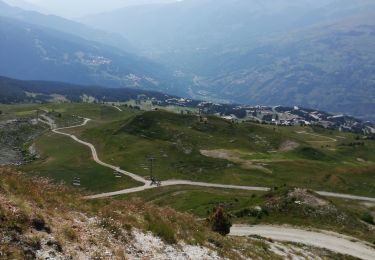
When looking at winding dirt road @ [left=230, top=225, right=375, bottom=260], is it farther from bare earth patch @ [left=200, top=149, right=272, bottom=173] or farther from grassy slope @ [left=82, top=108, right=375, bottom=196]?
bare earth patch @ [left=200, top=149, right=272, bottom=173]

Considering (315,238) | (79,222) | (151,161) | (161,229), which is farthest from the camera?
(151,161)

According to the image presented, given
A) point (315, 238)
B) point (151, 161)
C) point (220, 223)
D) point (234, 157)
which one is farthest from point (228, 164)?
point (220, 223)

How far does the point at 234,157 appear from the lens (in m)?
172

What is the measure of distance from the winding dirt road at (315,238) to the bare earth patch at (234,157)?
83.7 meters

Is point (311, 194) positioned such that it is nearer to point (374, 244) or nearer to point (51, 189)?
point (374, 244)

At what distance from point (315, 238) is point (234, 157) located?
10701cm

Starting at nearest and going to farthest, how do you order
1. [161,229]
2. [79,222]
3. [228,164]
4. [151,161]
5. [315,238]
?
[79,222] < [161,229] < [315,238] < [151,161] < [228,164]

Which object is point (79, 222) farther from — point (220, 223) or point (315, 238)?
point (315, 238)

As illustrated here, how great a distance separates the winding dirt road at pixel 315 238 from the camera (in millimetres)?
61438

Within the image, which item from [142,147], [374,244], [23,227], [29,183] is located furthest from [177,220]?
[142,147]

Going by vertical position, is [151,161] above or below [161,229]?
below

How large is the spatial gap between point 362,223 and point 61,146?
14618 centimetres

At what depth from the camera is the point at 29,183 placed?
3136 centimetres

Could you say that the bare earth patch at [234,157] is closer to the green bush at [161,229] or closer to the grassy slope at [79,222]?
the grassy slope at [79,222]
